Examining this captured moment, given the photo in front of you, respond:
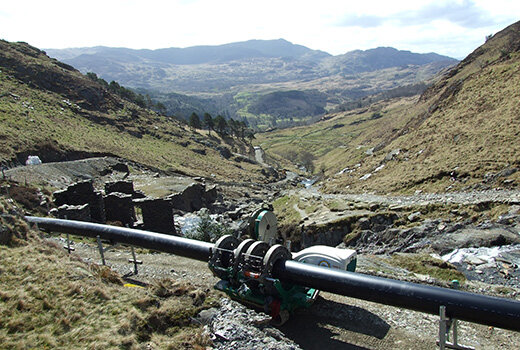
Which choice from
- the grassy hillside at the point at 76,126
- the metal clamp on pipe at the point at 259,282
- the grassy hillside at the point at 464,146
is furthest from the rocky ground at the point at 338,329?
the grassy hillside at the point at 76,126

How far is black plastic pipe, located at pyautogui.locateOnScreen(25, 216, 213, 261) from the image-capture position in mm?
13539

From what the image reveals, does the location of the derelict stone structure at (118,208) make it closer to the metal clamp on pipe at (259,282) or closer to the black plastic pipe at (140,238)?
the black plastic pipe at (140,238)

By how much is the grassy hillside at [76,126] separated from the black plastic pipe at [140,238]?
118 feet

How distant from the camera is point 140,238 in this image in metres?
15.2

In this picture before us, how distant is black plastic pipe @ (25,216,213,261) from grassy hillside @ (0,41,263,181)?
35886mm

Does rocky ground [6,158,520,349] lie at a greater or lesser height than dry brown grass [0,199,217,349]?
lesser

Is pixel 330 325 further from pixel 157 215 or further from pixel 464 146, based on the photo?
pixel 464 146

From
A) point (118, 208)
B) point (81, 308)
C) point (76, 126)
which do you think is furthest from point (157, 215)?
point (76, 126)

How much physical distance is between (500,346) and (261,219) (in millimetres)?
8668

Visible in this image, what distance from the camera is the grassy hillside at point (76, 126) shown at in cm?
6078

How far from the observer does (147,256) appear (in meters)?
18.7

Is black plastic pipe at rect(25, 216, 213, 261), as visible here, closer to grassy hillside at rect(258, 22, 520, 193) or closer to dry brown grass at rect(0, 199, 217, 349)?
dry brown grass at rect(0, 199, 217, 349)

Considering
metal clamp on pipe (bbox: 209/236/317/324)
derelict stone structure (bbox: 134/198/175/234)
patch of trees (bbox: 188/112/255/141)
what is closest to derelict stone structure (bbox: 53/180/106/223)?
derelict stone structure (bbox: 134/198/175/234)

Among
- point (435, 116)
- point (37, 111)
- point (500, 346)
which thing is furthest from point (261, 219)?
point (37, 111)
